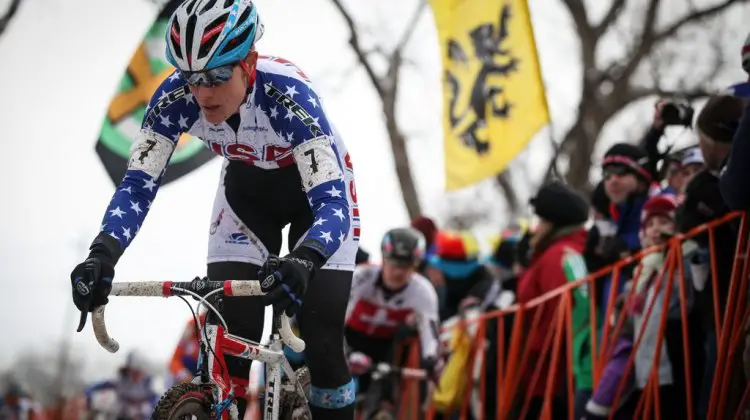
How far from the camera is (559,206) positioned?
28.6 ft

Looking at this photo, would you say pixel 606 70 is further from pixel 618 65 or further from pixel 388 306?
pixel 388 306

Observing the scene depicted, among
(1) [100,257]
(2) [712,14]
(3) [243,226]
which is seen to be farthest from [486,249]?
(1) [100,257]

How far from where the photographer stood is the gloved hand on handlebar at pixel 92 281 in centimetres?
450

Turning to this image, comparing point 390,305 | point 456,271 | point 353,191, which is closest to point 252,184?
point 353,191

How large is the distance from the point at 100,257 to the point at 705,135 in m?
3.20

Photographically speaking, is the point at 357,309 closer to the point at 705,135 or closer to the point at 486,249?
the point at 705,135

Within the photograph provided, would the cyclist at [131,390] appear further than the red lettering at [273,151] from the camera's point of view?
Yes

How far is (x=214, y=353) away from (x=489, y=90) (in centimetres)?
683

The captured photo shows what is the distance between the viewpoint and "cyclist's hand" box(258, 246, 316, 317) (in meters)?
4.44

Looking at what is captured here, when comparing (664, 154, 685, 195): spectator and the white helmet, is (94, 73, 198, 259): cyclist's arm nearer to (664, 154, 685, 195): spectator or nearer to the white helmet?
the white helmet

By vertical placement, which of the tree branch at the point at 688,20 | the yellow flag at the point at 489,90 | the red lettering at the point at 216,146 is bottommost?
the red lettering at the point at 216,146

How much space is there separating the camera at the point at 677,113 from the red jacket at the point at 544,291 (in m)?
1.50

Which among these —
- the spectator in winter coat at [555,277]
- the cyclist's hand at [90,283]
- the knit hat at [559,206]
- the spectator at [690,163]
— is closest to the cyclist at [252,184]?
the cyclist's hand at [90,283]

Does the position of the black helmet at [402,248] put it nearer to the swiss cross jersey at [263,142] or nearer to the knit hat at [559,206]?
the knit hat at [559,206]
